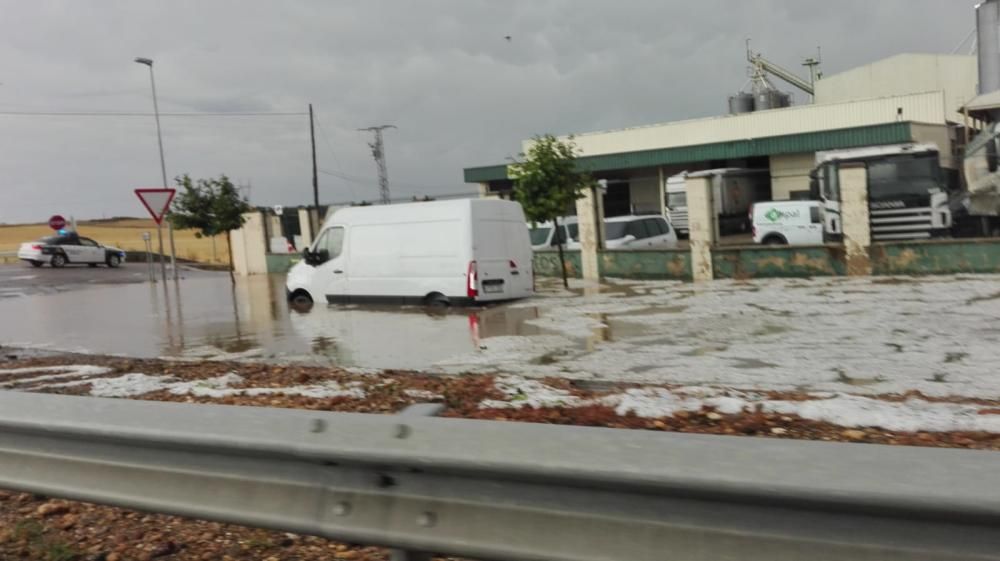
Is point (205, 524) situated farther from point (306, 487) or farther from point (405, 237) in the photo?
point (405, 237)

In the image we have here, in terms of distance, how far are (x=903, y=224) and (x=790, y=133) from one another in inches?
947

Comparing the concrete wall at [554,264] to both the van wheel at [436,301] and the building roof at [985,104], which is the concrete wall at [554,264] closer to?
the van wheel at [436,301]

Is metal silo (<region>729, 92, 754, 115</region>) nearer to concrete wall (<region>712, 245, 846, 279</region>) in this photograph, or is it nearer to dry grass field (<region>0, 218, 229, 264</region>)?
dry grass field (<region>0, 218, 229, 264</region>)

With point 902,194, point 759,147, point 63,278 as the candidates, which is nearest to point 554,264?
point 902,194

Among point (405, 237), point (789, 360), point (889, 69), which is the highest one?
point (889, 69)

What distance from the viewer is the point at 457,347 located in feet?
39.5

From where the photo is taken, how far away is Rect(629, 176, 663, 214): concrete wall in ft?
160

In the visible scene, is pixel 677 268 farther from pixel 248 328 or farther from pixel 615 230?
pixel 248 328

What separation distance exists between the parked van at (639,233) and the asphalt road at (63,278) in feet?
61.1

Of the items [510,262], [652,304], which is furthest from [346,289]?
[652,304]

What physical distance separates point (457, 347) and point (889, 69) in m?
50.3

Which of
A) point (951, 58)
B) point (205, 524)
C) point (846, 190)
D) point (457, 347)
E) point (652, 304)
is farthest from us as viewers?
point (951, 58)

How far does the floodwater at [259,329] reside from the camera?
12234mm

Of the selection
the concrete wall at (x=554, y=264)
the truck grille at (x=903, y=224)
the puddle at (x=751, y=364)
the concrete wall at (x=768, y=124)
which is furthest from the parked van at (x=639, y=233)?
the puddle at (x=751, y=364)
